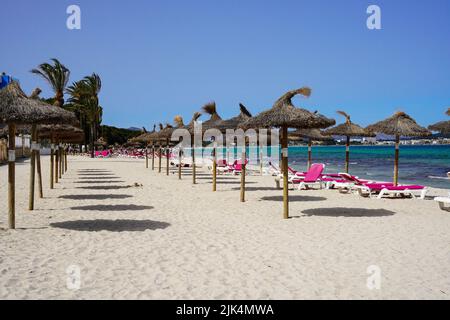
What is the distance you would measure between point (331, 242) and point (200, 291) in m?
2.66

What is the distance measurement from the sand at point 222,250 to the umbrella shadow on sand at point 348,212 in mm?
20

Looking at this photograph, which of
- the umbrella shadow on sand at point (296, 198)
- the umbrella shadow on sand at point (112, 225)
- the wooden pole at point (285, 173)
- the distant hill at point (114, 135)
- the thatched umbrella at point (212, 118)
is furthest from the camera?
the distant hill at point (114, 135)

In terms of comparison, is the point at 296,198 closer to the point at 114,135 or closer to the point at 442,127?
the point at 442,127

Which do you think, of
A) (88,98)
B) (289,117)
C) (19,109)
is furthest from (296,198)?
(88,98)

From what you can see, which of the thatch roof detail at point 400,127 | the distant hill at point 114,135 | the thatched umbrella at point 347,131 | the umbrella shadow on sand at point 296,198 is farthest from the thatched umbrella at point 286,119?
the distant hill at point 114,135

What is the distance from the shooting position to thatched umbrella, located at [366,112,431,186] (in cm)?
1195

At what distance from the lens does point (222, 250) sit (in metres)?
5.58

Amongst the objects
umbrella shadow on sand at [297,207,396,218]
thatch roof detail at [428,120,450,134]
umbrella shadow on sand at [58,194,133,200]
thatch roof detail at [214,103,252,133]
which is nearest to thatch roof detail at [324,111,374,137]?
thatch roof detail at [428,120,450,134]

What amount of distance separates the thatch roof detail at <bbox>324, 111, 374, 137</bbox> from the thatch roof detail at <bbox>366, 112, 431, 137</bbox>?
1514 mm

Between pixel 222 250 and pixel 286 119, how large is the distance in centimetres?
312

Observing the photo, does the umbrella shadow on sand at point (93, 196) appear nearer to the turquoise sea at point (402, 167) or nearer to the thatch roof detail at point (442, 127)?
the thatch roof detail at point (442, 127)

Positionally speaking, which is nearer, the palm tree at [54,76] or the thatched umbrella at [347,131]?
Answer: the thatched umbrella at [347,131]

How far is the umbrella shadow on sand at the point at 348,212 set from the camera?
844 cm
